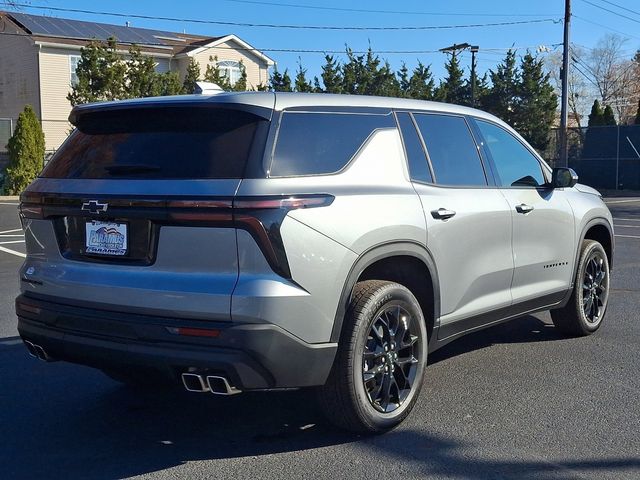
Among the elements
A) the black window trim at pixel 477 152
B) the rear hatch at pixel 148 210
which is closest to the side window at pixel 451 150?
the black window trim at pixel 477 152

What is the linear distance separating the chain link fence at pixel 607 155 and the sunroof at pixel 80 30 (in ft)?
71.7

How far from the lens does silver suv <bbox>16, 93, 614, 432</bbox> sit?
362 centimetres

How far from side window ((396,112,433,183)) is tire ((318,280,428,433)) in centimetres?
76

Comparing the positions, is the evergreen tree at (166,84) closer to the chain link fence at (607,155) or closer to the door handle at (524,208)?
the chain link fence at (607,155)

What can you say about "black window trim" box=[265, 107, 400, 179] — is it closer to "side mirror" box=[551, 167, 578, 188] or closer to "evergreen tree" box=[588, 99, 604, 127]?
"side mirror" box=[551, 167, 578, 188]

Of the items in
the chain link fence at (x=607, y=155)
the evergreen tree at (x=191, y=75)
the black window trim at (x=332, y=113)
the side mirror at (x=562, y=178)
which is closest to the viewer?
the black window trim at (x=332, y=113)

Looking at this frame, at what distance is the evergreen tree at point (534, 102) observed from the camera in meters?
43.1

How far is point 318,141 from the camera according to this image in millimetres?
4086

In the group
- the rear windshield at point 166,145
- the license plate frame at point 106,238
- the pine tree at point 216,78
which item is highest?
the pine tree at point 216,78

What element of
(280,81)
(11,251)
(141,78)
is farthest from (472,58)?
(11,251)

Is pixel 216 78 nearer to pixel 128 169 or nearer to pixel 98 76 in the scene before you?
pixel 98 76

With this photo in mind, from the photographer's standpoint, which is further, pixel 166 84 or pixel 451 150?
pixel 166 84

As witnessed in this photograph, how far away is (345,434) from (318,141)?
167 centimetres

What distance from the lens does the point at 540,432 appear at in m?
4.36
